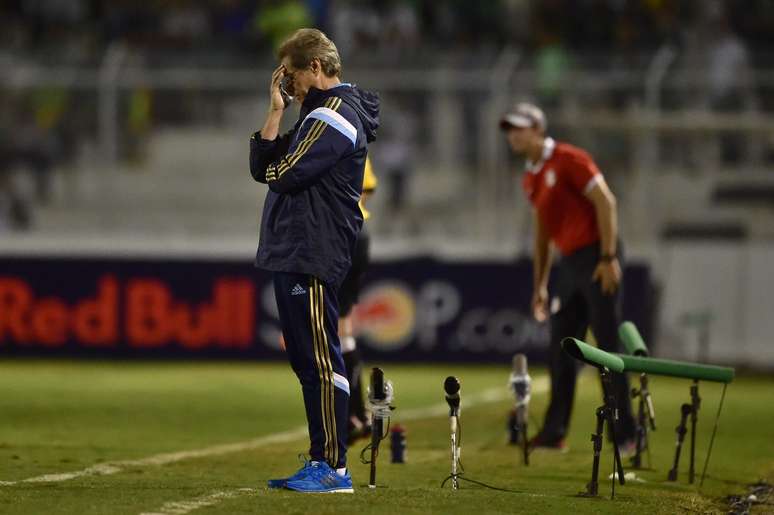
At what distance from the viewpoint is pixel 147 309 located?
20281 mm

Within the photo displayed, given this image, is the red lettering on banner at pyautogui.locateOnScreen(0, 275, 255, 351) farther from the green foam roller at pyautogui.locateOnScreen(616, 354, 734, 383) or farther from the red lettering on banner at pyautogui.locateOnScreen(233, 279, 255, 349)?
the green foam roller at pyautogui.locateOnScreen(616, 354, 734, 383)

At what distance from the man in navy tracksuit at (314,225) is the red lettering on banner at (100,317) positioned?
12.9 meters

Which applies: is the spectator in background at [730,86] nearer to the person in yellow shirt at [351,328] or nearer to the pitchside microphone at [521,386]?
the person in yellow shirt at [351,328]

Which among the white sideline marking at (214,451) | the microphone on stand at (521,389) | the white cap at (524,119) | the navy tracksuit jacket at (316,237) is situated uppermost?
the white cap at (524,119)

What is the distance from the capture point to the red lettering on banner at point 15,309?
65.8 feet

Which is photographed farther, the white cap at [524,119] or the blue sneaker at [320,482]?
the white cap at [524,119]

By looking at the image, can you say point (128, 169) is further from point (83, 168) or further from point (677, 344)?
point (677, 344)

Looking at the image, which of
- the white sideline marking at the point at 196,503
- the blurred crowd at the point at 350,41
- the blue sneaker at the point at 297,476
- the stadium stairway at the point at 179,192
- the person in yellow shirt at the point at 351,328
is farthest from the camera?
the stadium stairway at the point at 179,192

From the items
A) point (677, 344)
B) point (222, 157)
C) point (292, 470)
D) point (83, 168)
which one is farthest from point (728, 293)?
point (292, 470)

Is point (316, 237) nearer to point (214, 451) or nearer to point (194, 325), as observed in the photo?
point (214, 451)

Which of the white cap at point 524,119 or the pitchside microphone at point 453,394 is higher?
the white cap at point 524,119

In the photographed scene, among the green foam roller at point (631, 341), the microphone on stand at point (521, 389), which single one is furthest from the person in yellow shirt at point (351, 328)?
the green foam roller at point (631, 341)

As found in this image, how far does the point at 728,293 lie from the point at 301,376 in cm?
1418

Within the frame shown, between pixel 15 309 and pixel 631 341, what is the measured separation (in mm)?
11997
